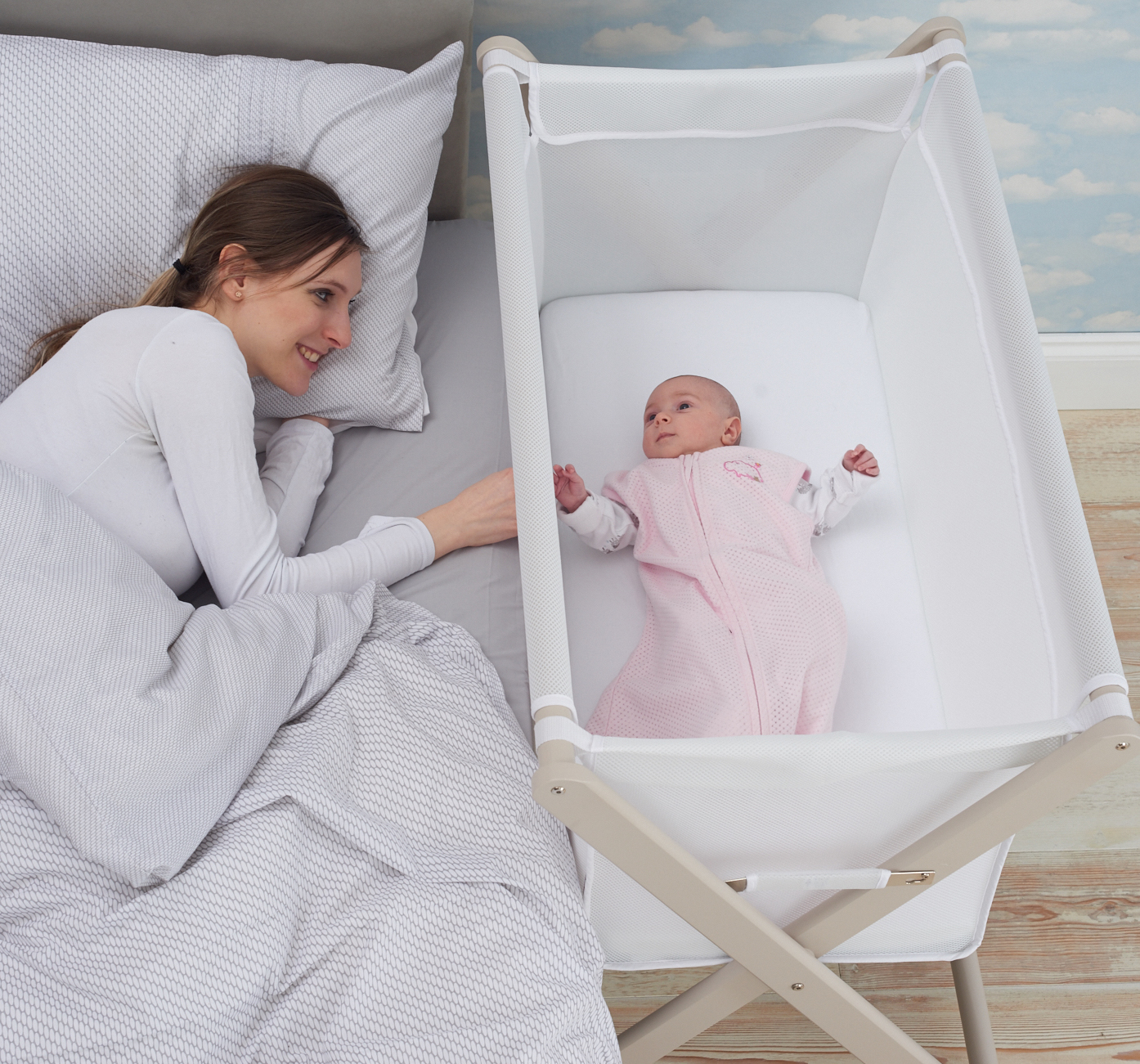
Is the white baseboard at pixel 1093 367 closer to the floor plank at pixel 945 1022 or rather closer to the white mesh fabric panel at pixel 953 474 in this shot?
the white mesh fabric panel at pixel 953 474

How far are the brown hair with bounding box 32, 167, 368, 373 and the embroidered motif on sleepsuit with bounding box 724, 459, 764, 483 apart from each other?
0.49 m

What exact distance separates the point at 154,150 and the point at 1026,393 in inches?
36.4

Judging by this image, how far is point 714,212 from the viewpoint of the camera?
4.30ft

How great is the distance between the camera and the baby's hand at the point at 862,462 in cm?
118

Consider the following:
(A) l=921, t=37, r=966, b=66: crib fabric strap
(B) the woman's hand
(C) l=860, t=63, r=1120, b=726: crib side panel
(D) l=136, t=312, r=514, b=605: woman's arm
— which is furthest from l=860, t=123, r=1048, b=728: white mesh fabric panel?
(D) l=136, t=312, r=514, b=605: woman's arm

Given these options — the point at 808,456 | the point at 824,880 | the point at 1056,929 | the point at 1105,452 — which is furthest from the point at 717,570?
the point at 1105,452

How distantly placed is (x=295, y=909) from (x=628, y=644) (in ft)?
1.58

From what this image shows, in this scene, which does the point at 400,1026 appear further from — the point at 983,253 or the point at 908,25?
the point at 908,25

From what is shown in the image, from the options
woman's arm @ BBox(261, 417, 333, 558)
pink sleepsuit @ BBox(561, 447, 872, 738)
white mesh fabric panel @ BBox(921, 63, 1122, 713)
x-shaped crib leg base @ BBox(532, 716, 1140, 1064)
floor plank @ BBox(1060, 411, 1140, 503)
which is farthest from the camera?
floor plank @ BBox(1060, 411, 1140, 503)

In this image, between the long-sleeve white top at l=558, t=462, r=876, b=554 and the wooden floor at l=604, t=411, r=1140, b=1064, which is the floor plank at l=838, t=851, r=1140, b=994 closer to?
the wooden floor at l=604, t=411, r=1140, b=1064

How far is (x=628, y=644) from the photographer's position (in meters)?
1.18

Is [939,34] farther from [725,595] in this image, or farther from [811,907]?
[811,907]

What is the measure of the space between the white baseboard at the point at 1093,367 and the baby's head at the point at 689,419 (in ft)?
2.68

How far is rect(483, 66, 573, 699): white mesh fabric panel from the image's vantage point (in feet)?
2.51
